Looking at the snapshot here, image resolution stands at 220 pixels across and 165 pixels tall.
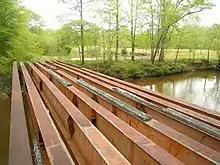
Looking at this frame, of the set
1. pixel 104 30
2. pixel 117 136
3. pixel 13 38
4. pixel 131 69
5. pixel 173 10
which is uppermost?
pixel 173 10

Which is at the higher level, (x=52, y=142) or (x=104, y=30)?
(x=104, y=30)

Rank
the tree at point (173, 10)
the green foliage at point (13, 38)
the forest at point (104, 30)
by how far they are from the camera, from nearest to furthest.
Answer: the green foliage at point (13, 38) → the forest at point (104, 30) → the tree at point (173, 10)

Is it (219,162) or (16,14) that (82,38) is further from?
(219,162)

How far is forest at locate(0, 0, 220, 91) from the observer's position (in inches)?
441

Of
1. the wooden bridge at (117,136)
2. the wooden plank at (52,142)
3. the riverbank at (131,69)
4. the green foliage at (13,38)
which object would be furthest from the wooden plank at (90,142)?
the riverbank at (131,69)

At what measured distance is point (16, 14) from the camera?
11289mm

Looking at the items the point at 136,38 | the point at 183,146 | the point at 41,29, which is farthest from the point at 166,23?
the point at 183,146

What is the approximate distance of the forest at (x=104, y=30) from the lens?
36.8 feet

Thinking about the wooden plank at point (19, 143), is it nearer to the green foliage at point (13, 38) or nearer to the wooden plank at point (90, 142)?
the wooden plank at point (90, 142)

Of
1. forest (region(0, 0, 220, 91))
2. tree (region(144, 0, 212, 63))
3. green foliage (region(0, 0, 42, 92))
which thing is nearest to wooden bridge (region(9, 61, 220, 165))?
green foliage (region(0, 0, 42, 92))

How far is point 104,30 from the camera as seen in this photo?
14586 mm

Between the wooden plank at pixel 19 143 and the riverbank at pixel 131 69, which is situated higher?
the wooden plank at pixel 19 143

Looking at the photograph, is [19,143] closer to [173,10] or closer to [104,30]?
[104,30]

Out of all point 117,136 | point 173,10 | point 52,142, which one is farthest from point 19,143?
point 173,10
